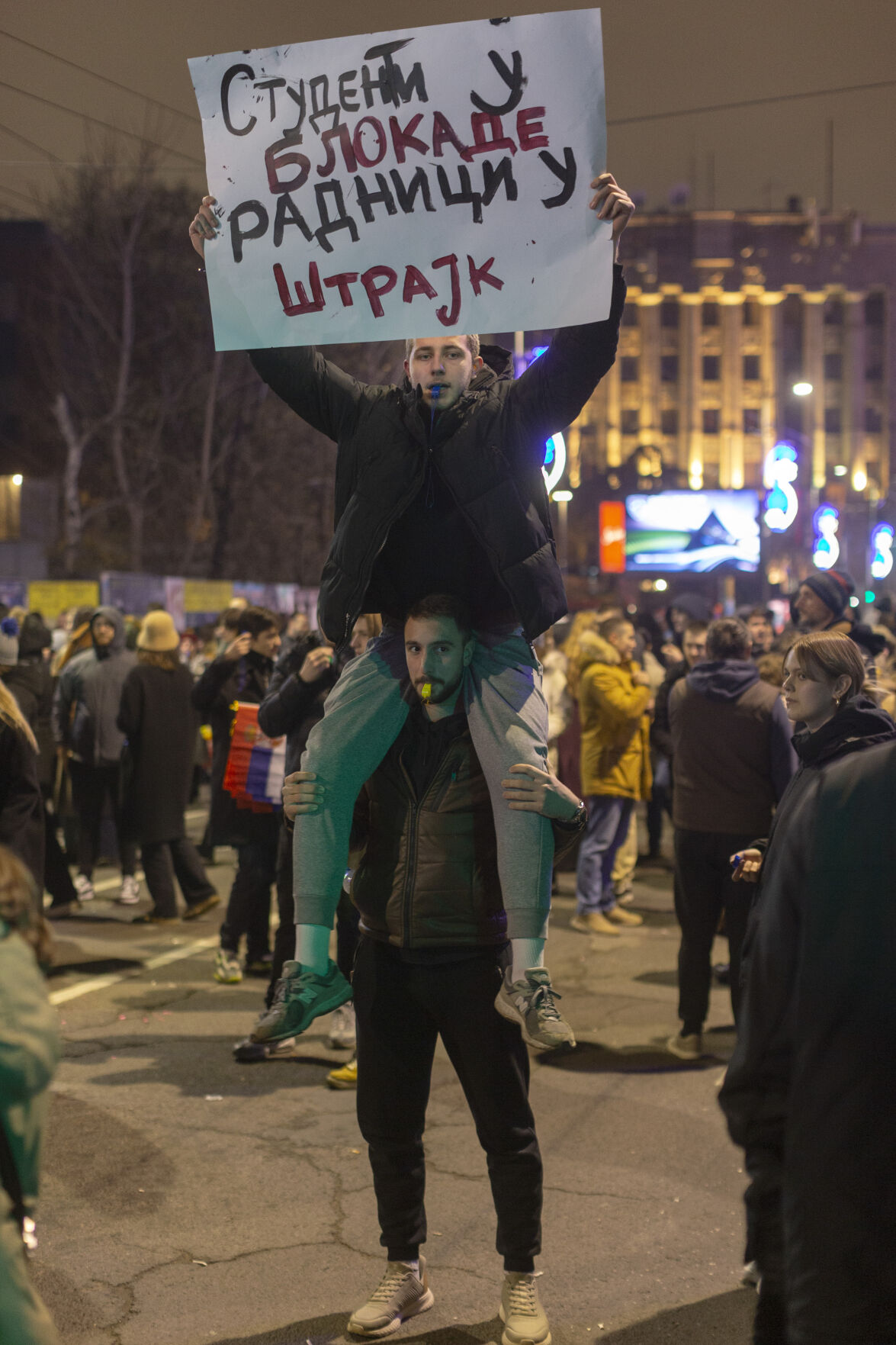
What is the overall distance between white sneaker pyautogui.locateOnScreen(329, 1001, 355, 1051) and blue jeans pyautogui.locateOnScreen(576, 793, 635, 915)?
3.37 meters

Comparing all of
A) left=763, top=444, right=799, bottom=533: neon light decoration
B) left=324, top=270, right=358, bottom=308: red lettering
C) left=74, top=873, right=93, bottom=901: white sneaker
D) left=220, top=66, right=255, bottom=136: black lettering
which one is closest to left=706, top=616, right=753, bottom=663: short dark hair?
left=324, top=270, right=358, bottom=308: red lettering

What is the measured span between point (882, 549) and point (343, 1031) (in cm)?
2350

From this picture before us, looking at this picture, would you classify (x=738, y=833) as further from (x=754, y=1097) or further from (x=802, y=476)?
(x=802, y=476)

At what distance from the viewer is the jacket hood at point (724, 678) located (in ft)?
22.6

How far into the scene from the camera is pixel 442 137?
10.5 feet

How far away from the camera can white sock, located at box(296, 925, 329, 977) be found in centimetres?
345

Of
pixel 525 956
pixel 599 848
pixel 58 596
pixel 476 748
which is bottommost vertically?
pixel 599 848

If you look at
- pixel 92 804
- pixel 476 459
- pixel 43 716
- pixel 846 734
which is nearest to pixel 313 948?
pixel 476 459

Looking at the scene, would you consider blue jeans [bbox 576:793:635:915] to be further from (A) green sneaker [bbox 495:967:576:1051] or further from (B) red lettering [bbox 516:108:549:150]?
(B) red lettering [bbox 516:108:549:150]

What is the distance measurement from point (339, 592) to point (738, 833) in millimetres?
3833

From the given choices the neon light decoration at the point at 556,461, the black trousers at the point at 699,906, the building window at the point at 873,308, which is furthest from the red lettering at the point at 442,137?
the building window at the point at 873,308

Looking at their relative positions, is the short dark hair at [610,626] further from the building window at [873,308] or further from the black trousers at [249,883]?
the building window at [873,308]

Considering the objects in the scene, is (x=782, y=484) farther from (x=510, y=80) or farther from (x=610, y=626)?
(x=510, y=80)

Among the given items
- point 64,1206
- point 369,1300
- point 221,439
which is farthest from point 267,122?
point 221,439
